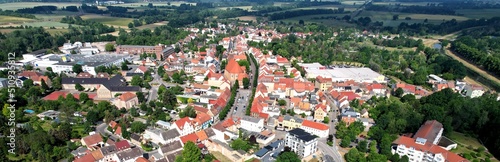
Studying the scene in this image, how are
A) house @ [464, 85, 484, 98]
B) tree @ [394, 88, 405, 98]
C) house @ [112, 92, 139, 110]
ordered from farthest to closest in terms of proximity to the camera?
house @ [464, 85, 484, 98] < tree @ [394, 88, 405, 98] < house @ [112, 92, 139, 110]

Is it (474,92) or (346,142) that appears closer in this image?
(346,142)

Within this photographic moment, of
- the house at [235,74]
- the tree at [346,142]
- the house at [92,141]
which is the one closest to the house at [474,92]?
the tree at [346,142]

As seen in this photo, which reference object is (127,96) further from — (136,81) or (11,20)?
(11,20)

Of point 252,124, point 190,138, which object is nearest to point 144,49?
point 252,124

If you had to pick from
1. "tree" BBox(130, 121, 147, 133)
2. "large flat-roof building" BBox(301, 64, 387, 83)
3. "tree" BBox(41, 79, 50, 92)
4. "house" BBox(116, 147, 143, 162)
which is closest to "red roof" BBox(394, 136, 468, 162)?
"large flat-roof building" BBox(301, 64, 387, 83)

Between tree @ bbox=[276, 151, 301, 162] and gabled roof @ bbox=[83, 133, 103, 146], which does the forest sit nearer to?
tree @ bbox=[276, 151, 301, 162]

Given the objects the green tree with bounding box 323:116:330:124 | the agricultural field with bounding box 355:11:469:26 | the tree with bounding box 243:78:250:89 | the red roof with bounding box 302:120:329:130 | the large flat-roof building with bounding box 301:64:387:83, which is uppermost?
the agricultural field with bounding box 355:11:469:26

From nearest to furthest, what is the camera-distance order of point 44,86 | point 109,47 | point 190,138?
point 190,138, point 44,86, point 109,47
